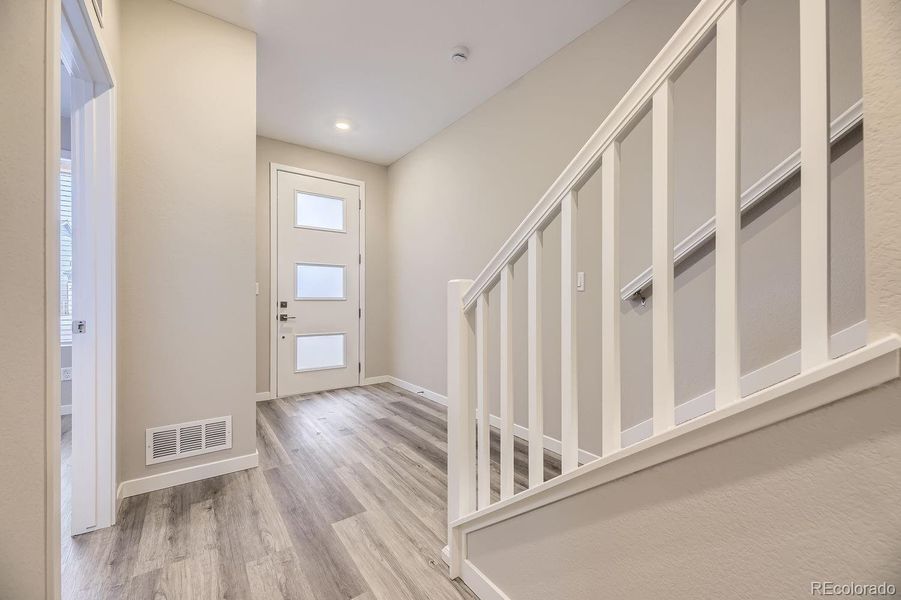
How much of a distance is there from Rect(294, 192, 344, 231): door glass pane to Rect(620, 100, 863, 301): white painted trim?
3.43m

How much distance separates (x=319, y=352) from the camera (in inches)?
164

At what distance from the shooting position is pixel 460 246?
3.46 metres

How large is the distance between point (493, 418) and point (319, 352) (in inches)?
89.5

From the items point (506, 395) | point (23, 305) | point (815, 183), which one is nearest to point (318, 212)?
point (23, 305)

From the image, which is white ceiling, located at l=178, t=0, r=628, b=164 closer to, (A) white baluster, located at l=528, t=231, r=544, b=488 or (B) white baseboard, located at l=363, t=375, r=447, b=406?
(A) white baluster, located at l=528, t=231, r=544, b=488

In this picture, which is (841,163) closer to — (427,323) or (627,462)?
(627,462)

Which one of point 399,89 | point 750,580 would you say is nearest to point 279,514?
point 750,580

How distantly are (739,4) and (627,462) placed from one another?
94cm

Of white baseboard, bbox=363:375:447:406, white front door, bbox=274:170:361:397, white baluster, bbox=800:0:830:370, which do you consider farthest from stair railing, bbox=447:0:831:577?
white front door, bbox=274:170:361:397

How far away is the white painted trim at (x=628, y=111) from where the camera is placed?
71 cm

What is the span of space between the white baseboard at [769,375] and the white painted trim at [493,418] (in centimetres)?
34

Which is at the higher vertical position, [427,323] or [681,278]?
[681,278]

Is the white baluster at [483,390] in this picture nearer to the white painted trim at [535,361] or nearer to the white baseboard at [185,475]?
the white painted trim at [535,361]

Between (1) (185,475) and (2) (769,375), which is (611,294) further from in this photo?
(1) (185,475)
